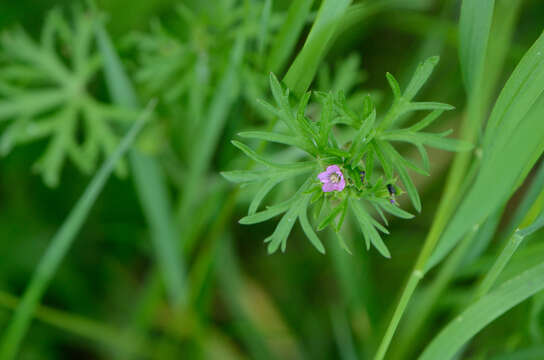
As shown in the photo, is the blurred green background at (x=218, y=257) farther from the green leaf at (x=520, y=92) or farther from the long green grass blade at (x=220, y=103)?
the green leaf at (x=520, y=92)

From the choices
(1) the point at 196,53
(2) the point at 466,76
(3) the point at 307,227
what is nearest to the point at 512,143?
(2) the point at 466,76

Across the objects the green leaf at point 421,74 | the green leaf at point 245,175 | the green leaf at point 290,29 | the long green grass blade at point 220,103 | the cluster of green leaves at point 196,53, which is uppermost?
the cluster of green leaves at point 196,53

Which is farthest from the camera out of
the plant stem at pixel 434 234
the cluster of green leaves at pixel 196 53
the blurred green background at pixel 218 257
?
the blurred green background at pixel 218 257

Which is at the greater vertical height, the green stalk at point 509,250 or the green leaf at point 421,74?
the green leaf at point 421,74

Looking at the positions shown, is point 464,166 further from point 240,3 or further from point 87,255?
point 87,255

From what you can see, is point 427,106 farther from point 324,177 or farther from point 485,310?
point 485,310

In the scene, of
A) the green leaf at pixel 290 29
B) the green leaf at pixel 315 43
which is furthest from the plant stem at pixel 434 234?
the green leaf at pixel 290 29
